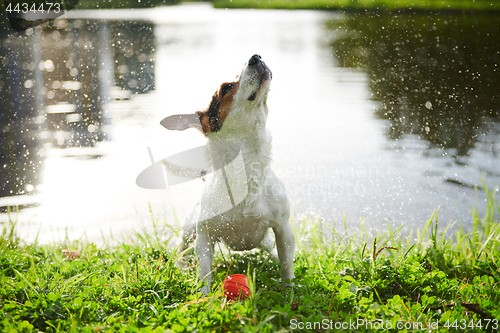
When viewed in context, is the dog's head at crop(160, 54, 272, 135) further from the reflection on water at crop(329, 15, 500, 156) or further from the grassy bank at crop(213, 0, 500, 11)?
the grassy bank at crop(213, 0, 500, 11)

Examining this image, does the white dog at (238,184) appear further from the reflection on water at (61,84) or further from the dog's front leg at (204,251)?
the reflection on water at (61,84)

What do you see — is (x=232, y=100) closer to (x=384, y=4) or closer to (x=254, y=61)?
(x=254, y=61)

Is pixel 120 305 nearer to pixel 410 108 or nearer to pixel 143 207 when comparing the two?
pixel 143 207

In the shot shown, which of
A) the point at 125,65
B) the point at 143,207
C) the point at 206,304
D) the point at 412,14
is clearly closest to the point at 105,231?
the point at 143,207

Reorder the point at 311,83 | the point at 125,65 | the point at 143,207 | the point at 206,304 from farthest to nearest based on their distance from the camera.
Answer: the point at 125,65
the point at 311,83
the point at 143,207
the point at 206,304

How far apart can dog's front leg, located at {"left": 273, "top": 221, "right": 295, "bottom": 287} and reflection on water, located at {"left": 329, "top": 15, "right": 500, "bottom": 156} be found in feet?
12.7

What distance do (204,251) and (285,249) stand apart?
0.50m

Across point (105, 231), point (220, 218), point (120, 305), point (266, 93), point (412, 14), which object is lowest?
point (105, 231)

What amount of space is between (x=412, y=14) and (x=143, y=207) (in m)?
15.1

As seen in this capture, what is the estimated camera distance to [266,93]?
2.62 m

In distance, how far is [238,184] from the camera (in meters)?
2.74

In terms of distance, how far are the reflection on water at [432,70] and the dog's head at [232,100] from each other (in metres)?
4.13

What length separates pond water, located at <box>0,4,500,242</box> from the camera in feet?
14.8

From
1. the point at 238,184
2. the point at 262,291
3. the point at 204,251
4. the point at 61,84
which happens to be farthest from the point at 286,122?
the point at 61,84
